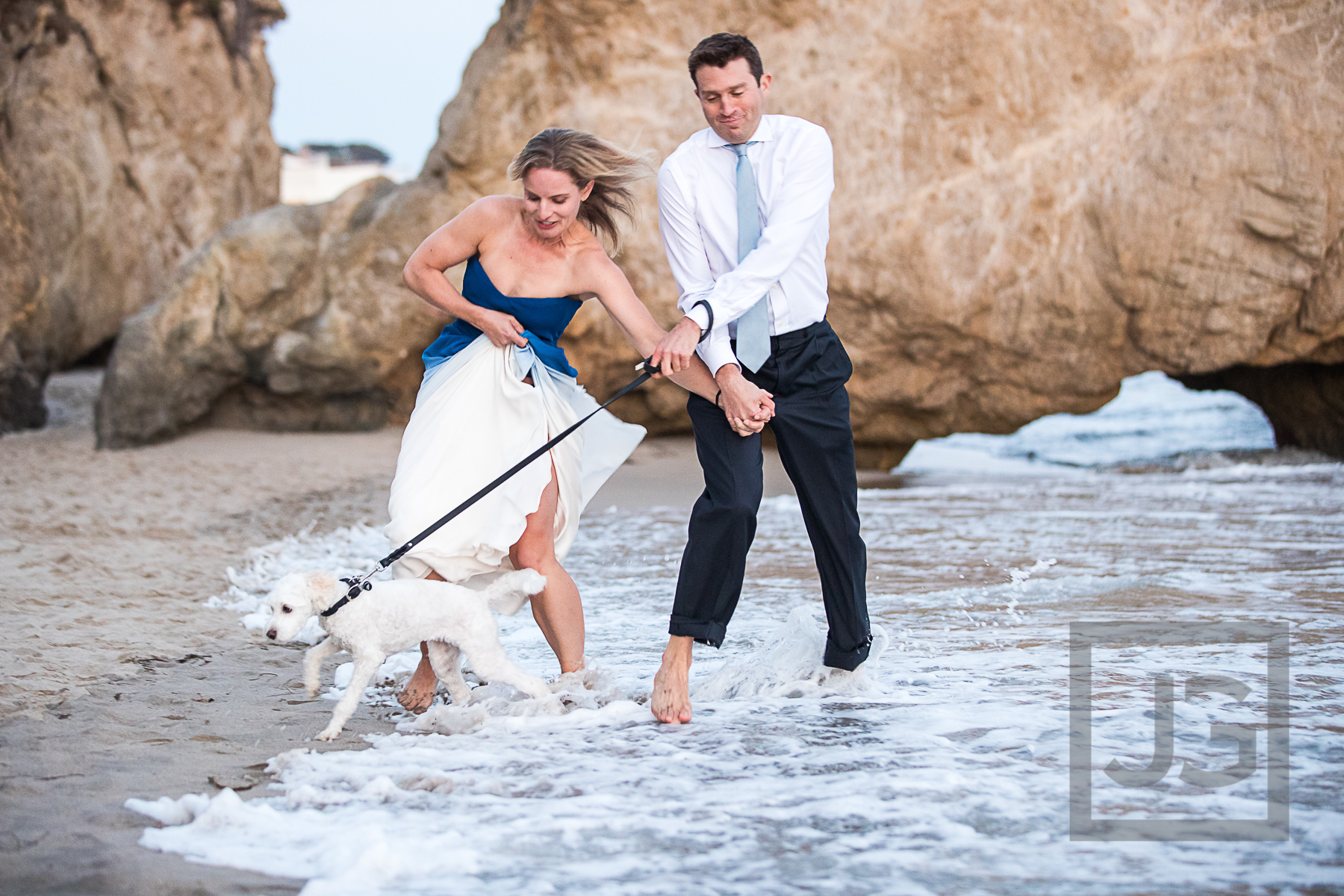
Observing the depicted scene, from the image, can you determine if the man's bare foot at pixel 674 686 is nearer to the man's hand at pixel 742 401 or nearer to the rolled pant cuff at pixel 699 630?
the rolled pant cuff at pixel 699 630

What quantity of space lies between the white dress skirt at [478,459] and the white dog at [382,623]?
20cm

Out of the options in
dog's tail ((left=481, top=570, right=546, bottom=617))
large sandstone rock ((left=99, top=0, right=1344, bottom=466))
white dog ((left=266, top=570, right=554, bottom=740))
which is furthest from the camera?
large sandstone rock ((left=99, top=0, right=1344, bottom=466))

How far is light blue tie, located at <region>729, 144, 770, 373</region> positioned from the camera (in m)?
3.26

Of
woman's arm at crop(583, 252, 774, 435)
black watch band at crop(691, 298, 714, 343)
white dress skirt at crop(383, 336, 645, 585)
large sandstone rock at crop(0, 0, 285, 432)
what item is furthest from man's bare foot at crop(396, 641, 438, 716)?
large sandstone rock at crop(0, 0, 285, 432)

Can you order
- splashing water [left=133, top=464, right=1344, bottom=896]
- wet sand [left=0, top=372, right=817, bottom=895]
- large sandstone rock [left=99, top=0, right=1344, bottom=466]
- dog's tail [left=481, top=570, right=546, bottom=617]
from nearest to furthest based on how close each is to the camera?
1. splashing water [left=133, top=464, right=1344, bottom=896]
2. wet sand [left=0, top=372, right=817, bottom=895]
3. dog's tail [left=481, top=570, right=546, bottom=617]
4. large sandstone rock [left=99, top=0, right=1344, bottom=466]

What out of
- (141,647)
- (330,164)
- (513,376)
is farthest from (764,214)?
(330,164)

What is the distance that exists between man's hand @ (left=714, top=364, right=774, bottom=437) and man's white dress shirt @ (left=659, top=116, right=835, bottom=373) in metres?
0.05

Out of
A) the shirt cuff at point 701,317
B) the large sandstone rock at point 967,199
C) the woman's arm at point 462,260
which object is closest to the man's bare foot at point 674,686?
the shirt cuff at point 701,317

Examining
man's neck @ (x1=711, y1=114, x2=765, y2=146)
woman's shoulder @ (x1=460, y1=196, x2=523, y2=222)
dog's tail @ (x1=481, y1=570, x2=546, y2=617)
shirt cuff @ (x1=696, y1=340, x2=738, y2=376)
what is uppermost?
man's neck @ (x1=711, y1=114, x2=765, y2=146)

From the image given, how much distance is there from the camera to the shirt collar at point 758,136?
10.9ft

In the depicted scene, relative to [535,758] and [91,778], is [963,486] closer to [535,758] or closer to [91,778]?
[535,758]

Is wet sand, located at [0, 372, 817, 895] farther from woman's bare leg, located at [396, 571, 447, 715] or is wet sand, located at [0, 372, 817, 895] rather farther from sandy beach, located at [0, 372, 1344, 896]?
woman's bare leg, located at [396, 571, 447, 715]

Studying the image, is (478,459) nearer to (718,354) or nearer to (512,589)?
(512,589)

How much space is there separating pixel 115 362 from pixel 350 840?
8.49m
